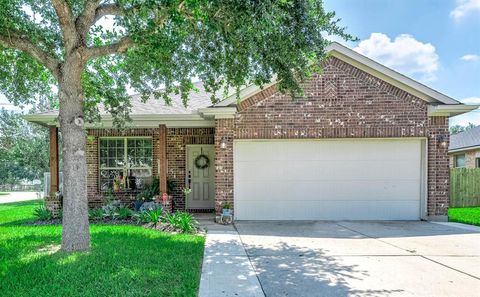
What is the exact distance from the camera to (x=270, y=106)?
9.35 meters

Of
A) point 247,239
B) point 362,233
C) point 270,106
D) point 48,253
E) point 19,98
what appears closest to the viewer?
point 48,253

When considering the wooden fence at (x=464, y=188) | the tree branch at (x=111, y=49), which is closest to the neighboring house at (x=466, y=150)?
the wooden fence at (x=464, y=188)

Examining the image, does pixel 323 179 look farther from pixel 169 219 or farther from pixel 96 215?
pixel 96 215

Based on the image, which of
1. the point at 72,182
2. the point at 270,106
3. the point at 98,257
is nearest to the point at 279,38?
the point at 270,106

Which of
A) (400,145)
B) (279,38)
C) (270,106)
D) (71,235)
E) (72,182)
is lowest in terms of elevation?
(71,235)

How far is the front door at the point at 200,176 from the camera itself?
11.3 m

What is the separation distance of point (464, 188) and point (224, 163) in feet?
37.6

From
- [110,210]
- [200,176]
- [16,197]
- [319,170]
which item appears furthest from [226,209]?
[16,197]

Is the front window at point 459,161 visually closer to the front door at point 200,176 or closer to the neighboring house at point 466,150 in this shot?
the neighboring house at point 466,150

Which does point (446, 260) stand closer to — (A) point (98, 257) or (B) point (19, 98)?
(A) point (98, 257)

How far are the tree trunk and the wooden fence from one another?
1466 cm

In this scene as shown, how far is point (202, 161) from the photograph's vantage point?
37.0 ft

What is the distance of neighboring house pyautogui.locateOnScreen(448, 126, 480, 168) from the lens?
18062 millimetres

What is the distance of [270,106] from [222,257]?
498cm
